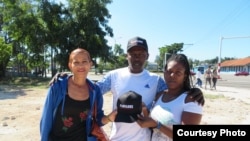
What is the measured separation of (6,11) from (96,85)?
3459 centimetres

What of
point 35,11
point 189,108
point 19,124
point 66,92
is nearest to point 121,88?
point 66,92

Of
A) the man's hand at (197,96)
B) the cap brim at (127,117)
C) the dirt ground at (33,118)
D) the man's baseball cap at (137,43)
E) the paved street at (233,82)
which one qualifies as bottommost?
the paved street at (233,82)

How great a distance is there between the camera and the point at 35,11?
1383 inches

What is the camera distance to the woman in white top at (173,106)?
9.14 ft

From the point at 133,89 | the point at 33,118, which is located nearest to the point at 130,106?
the point at 133,89

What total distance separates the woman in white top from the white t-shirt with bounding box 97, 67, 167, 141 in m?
0.15

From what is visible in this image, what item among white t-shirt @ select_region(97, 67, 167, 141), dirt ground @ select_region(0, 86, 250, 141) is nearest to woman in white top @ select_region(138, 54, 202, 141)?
white t-shirt @ select_region(97, 67, 167, 141)

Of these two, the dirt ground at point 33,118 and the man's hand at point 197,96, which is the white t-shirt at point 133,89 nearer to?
the man's hand at point 197,96

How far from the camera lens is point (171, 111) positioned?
288cm

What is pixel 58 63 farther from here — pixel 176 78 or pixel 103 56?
pixel 176 78

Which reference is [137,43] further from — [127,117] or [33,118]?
[33,118]

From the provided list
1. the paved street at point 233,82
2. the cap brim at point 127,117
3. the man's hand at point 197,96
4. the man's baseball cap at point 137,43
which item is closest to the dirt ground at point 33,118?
the man's baseball cap at point 137,43

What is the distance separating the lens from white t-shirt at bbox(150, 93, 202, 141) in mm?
2801

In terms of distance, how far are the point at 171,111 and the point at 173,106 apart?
0.05 m
